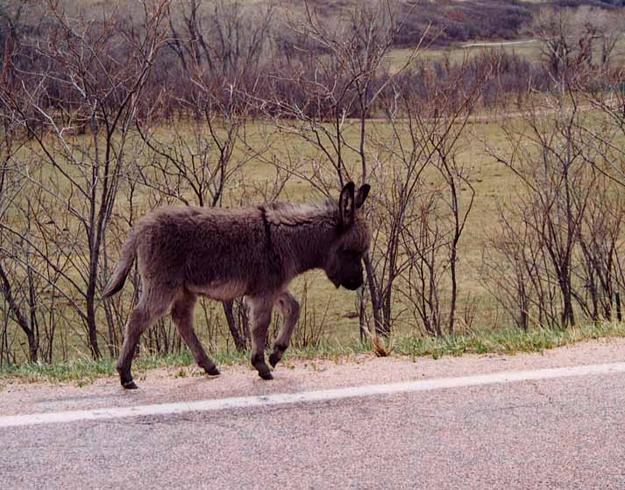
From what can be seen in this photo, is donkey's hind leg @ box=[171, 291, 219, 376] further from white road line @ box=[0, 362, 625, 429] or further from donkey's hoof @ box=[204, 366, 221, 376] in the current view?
white road line @ box=[0, 362, 625, 429]

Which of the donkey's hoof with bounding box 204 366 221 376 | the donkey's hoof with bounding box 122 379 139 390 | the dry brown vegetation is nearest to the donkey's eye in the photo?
the donkey's hoof with bounding box 204 366 221 376

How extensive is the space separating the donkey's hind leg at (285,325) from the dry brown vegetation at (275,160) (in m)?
5.14

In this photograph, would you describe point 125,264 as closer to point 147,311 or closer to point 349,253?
point 147,311

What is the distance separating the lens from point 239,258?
22.3 feet

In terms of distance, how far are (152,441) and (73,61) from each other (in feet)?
28.9

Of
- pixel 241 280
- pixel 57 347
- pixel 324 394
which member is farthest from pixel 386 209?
pixel 324 394

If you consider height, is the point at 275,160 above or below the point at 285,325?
above

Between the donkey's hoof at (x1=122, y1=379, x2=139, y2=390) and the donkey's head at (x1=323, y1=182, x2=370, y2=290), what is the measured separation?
181cm

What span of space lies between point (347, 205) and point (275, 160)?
658 centimetres

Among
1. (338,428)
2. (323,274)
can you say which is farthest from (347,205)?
(323,274)

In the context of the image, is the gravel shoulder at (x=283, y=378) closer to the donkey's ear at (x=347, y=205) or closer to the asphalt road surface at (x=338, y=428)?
the asphalt road surface at (x=338, y=428)

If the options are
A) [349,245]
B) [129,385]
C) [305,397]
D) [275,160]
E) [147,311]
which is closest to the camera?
[305,397]

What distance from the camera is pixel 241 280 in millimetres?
6812

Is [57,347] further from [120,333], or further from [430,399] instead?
[430,399]
